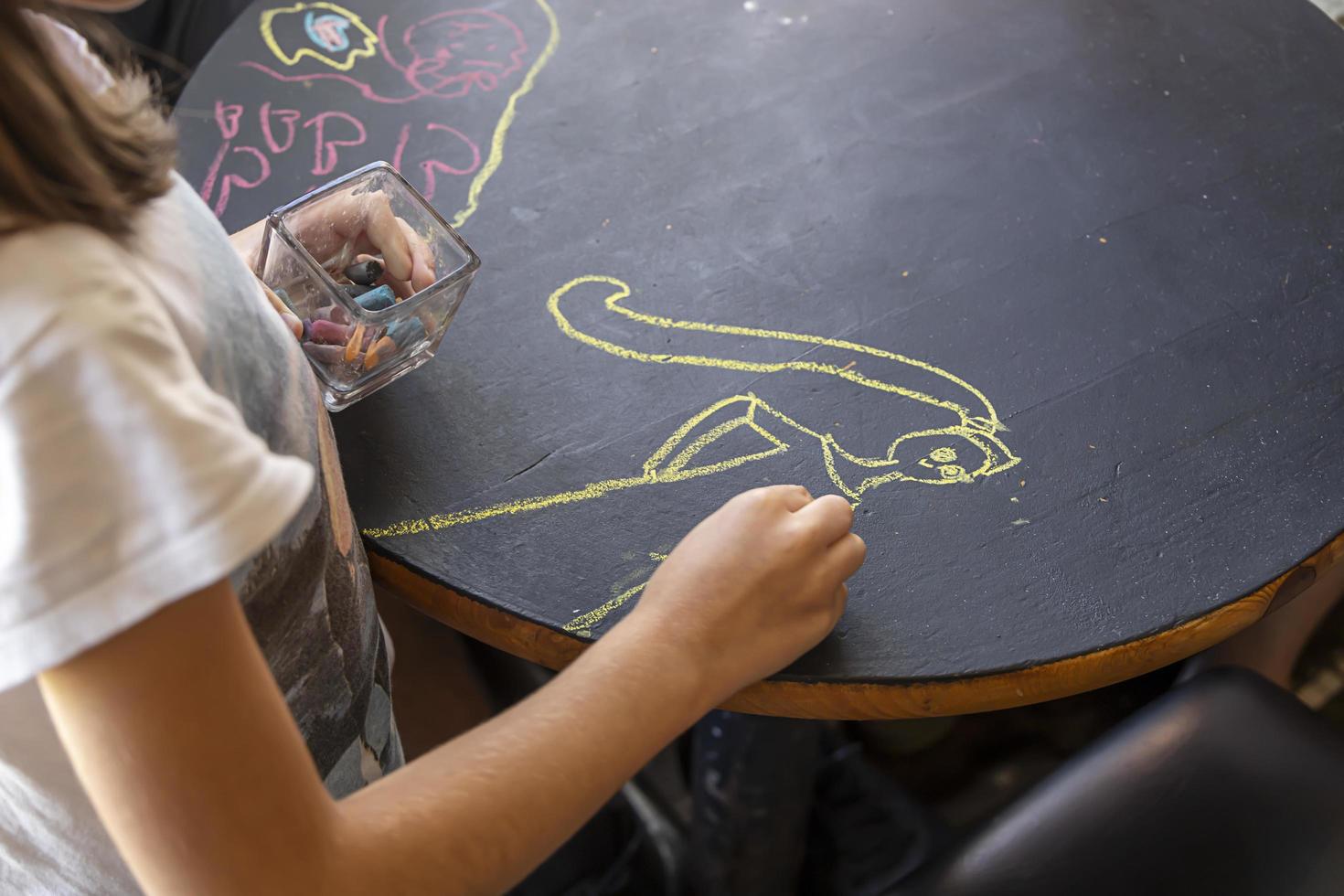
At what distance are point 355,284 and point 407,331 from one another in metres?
0.06

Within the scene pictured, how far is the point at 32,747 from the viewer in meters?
0.51

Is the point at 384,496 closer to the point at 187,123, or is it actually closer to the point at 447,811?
the point at 447,811

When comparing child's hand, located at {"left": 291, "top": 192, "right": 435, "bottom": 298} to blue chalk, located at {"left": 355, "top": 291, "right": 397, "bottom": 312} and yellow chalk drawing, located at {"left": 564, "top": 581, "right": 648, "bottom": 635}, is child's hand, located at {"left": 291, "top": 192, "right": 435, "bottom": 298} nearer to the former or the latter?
blue chalk, located at {"left": 355, "top": 291, "right": 397, "bottom": 312}

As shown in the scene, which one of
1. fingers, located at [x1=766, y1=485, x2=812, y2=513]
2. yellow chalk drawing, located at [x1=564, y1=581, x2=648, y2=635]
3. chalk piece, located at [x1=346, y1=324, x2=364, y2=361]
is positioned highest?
chalk piece, located at [x1=346, y1=324, x2=364, y2=361]

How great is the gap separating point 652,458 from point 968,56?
1.98 ft

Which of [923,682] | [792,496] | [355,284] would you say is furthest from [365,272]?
[923,682]

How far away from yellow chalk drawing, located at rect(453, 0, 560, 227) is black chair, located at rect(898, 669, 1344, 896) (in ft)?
2.08

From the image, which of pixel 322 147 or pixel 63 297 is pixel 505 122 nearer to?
pixel 322 147

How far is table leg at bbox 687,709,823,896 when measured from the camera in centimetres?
103

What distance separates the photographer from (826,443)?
2.48 ft

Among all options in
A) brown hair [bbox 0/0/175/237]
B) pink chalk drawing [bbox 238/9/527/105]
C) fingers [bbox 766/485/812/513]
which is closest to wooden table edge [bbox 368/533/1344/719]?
fingers [bbox 766/485/812/513]

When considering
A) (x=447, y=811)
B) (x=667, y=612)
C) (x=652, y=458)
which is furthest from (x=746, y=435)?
(x=447, y=811)

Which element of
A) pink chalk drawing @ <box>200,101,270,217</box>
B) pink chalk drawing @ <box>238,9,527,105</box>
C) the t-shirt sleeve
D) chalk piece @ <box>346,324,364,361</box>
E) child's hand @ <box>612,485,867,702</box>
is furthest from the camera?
pink chalk drawing @ <box>238,9,527,105</box>

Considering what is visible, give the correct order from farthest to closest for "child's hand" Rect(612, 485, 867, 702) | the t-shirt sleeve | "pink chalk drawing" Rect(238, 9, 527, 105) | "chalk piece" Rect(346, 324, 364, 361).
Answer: "pink chalk drawing" Rect(238, 9, 527, 105) → "chalk piece" Rect(346, 324, 364, 361) → "child's hand" Rect(612, 485, 867, 702) → the t-shirt sleeve
